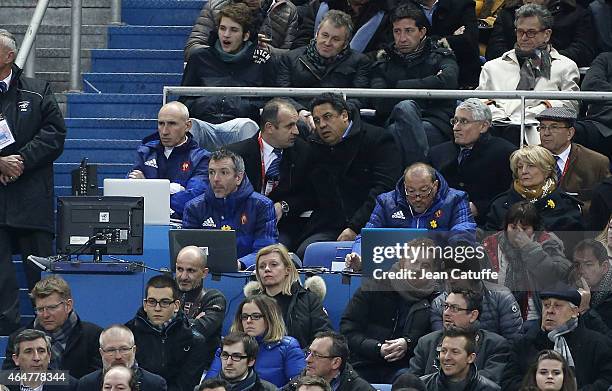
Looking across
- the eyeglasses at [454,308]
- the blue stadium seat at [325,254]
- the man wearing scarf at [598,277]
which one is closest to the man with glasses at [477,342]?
the eyeglasses at [454,308]

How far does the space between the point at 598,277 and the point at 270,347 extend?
2.17 meters

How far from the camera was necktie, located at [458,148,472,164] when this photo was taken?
1606 cm

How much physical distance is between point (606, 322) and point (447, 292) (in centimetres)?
105

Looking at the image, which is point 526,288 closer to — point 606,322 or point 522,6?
point 606,322

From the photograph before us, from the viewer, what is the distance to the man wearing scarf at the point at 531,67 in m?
16.8

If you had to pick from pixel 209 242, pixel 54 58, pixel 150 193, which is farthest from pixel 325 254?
pixel 54 58

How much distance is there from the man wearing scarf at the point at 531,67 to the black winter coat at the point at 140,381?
158 inches

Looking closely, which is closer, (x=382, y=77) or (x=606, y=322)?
(x=606, y=322)

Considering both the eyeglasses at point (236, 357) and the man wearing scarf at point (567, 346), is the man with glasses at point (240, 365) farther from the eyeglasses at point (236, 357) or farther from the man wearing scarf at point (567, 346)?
the man wearing scarf at point (567, 346)

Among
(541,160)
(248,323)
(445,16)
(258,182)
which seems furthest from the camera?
(445,16)

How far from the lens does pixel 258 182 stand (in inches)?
642

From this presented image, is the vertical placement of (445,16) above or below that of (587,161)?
above

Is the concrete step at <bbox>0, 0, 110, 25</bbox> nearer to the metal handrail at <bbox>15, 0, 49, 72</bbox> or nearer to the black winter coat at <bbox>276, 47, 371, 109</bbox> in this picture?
the metal handrail at <bbox>15, 0, 49, 72</bbox>

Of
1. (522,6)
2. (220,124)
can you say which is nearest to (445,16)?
(522,6)
